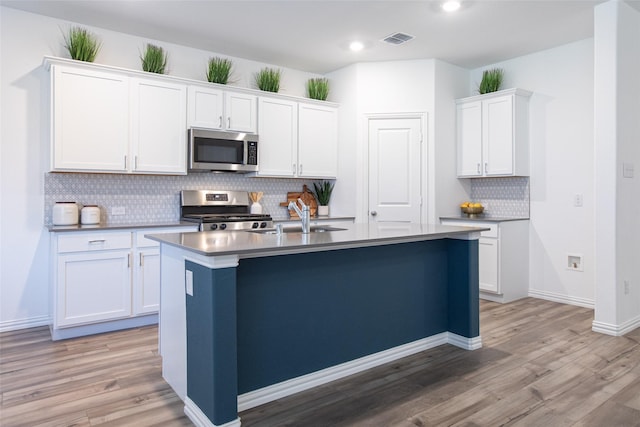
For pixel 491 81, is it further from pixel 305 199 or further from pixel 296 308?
pixel 296 308

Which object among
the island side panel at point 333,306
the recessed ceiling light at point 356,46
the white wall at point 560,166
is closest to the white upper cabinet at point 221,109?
the recessed ceiling light at point 356,46

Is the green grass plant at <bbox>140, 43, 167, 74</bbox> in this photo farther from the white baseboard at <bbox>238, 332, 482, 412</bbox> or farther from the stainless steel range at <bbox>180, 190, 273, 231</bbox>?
the white baseboard at <bbox>238, 332, 482, 412</bbox>

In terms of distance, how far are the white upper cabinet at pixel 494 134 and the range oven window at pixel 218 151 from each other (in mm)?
2623

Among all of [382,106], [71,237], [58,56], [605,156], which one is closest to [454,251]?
[605,156]

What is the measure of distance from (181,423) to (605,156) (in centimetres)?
358

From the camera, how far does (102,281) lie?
11.6 ft

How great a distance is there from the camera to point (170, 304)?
→ 2.46m

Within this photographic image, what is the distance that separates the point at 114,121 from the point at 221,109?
1.02m

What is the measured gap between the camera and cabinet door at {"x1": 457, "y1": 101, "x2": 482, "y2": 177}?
501 cm

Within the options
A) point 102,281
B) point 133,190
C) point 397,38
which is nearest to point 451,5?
point 397,38

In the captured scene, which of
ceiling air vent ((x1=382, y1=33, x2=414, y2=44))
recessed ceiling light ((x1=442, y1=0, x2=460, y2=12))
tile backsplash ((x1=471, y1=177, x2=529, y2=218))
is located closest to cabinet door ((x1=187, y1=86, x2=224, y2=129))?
ceiling air vent ((x1=382, y1=33, x2=414, y2=44))

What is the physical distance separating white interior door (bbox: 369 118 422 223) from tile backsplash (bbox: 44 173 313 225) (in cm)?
144

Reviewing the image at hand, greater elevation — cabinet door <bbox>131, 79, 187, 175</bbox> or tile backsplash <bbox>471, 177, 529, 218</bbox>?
cabinet door <bbox>131, 79, 187, 175</bbox>

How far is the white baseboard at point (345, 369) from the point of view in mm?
A: 2327
